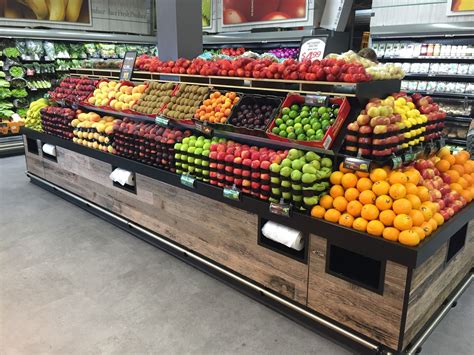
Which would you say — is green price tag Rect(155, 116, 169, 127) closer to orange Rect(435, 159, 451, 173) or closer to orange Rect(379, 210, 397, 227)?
orange Rect(379, 210, 397, 227)

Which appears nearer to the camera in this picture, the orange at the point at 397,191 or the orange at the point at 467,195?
the orange at the point at 397,191

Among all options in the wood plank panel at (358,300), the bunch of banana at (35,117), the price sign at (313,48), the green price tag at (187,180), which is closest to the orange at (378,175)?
the wood plank panel at (358,300)

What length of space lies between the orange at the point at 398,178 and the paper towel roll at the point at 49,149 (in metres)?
4.50

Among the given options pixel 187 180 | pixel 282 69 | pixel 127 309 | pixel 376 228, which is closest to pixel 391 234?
pixel 376 228

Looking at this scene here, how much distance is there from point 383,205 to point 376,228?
155 mm

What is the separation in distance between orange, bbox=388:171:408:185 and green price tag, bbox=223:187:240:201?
110 cm

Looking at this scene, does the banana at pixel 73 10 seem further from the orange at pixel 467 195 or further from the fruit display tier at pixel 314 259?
the orange at pixel 467 195

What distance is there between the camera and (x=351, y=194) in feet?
8.25

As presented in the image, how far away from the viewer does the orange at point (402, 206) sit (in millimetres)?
2320

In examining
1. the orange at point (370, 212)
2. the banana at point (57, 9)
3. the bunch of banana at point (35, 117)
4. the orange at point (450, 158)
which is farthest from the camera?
the banana at point (57, 9)

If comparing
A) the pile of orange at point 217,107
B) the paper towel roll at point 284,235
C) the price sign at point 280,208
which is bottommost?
the paper towel roll at point 284,235

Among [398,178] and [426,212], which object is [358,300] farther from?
[398,178]

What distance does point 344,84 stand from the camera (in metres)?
2.76

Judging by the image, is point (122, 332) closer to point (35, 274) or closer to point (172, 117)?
point (35, 274)
